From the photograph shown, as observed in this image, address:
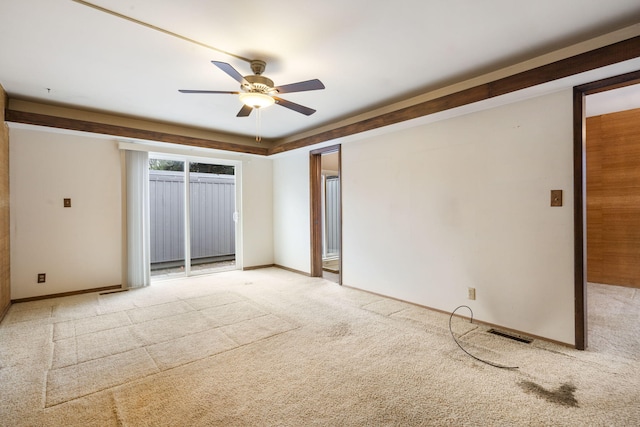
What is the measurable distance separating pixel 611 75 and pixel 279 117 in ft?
11.9

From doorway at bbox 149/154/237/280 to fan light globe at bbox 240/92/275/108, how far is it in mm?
3261

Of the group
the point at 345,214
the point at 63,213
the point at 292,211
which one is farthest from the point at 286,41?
the point at 63,213

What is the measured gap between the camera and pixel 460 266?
3.35m

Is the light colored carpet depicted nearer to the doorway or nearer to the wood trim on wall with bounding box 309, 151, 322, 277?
the wood trim on wall with bounding box 309, 151, 322, 277

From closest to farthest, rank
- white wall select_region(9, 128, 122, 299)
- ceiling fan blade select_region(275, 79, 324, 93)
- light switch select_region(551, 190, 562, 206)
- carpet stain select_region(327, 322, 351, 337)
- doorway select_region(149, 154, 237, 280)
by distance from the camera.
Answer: ceiling fan blade select_region(275, 79, 324, 93) → light switch select_region(551, 190, 562, 206) → carpet stain select_region(327, 322, 351, 337) → white wall select_region(9, 128, 122, 299) → doorway select_region(149, 154, 237, 280)

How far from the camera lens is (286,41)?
2428mm

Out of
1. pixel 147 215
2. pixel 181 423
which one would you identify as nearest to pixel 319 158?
pixel 147 215

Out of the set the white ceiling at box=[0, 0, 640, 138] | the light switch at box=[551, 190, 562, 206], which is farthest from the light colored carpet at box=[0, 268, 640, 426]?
the white ceiling at box=[0, 0, 640, 138]

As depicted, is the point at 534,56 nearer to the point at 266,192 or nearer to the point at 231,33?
the point at 231,33

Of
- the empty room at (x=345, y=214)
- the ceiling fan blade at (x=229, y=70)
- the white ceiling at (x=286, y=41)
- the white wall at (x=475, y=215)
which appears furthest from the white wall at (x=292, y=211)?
the ceiling fan blade at (x=229, y=70)

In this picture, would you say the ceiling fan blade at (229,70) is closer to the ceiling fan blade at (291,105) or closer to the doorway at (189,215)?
the ceiling fan blade at (291,105)

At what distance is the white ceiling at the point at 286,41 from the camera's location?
2.03m

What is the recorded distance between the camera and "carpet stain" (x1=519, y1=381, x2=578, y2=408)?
190 cm

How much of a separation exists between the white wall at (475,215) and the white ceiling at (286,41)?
2.06 feet
